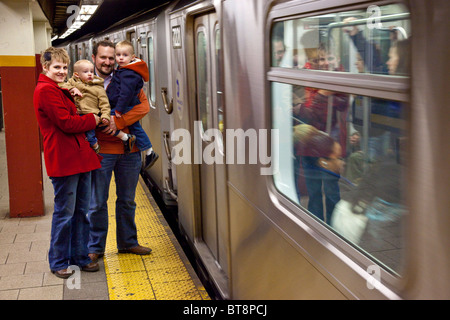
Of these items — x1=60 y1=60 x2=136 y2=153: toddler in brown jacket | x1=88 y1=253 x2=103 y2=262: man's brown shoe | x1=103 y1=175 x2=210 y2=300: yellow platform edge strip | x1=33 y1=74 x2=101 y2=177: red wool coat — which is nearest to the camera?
x1=33 y1=74 x2=101 y2=177: red wool coat

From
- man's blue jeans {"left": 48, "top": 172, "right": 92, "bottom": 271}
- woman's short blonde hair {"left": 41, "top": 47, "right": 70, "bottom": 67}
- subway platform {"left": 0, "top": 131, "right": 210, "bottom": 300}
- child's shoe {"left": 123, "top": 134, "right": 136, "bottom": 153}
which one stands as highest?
woman's short blonde hair {"left": 41, "top": 47, "right": 70, "bottom": 67}

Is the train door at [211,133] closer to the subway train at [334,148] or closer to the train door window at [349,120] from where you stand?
the subway train at [334,148]

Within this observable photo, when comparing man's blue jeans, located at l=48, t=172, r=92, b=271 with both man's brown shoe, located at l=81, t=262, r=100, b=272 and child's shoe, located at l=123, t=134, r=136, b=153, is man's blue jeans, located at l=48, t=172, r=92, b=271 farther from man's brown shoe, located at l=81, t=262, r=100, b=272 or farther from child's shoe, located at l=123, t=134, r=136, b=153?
child's shoe, located at l=123, t=134, r=136, b=153

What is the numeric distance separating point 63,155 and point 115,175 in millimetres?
619

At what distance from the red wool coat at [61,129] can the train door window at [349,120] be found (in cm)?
176

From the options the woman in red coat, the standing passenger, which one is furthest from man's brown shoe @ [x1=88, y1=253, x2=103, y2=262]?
the woman in red coat

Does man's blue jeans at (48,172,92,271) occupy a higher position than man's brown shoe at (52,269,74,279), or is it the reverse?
man's blue jeans at (48,172,92,271)

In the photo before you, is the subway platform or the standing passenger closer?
the subway platform

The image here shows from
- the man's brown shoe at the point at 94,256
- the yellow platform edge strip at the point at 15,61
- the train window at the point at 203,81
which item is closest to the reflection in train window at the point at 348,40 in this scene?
the train window at the point at 203,81

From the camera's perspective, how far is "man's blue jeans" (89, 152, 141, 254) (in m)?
4.08

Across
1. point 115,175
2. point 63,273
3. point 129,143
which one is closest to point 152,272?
point 63,273

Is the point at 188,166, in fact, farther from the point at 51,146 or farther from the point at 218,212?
the point at 51,146

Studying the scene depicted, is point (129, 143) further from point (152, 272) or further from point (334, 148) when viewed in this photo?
point (334, 148)
